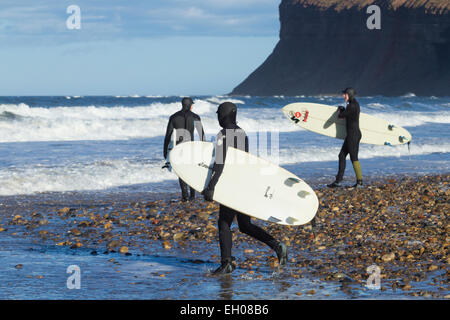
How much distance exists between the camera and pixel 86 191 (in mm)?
12000

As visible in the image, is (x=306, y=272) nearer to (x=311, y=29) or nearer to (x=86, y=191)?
(x=86, y=191)

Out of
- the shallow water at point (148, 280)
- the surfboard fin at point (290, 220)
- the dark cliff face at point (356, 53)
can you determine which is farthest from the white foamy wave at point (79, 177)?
the dark cliff face at point (356, 53)

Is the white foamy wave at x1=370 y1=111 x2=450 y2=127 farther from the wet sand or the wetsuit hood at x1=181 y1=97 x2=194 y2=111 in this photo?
the wetsuit hood at x1=181 y1=97 x2=194 y2=111

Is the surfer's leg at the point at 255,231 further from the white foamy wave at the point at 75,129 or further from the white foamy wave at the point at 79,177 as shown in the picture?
the white foamy wave at the point at 75,129

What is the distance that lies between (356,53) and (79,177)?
12644 cm

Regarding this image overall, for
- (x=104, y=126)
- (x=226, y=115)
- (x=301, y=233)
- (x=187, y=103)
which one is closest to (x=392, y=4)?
(x=104, y=126)

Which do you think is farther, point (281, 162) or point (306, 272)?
point (281, 162)

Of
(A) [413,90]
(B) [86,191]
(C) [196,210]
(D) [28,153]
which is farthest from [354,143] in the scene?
(A) [413,90]

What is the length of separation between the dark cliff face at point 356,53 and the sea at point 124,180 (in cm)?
9172

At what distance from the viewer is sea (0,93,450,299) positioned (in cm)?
566

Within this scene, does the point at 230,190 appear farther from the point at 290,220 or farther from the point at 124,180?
the point at 124,180

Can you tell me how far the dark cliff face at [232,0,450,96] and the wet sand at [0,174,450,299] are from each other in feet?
368

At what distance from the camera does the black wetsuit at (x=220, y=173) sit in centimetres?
596
